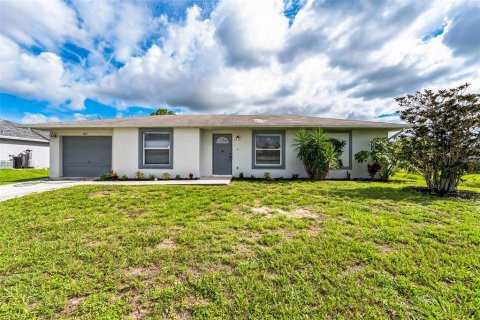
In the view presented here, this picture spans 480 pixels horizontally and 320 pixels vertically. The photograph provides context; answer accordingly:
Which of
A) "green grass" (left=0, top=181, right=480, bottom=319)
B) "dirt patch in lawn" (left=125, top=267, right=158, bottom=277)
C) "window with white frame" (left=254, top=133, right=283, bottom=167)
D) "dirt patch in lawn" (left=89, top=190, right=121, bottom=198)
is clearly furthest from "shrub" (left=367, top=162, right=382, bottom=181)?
"dirt patch in lawn" (left=89, top=190, right=121, bottom=198)

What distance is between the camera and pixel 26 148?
1695cm

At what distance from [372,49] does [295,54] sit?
3972 millimetres

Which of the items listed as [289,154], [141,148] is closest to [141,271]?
[141,148]

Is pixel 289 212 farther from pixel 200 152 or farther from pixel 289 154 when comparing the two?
pixel 200 152

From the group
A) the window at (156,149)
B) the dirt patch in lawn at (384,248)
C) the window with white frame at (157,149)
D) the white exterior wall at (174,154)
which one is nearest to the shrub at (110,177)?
the white exterior wall at (174,154)

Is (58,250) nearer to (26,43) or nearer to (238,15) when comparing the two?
(238,15)

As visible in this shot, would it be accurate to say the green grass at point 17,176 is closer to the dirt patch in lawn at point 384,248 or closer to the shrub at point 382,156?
the dirt patch in lawn at point 384,248

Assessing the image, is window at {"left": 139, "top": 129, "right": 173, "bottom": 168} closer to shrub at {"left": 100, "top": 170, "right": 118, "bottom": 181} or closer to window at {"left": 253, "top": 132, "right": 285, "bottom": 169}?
shrub at {"left": 100, "top": 170, "right": 118, "bottom": 181}

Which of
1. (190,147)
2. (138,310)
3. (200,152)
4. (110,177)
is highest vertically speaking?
(190,147)

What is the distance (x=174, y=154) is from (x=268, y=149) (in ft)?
15.0

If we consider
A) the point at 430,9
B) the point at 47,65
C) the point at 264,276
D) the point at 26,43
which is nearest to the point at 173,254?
the point at 264,276

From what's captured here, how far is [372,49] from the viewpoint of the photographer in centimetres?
1058

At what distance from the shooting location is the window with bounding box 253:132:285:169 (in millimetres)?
9969

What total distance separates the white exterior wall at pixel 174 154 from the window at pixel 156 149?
0.27 meters
